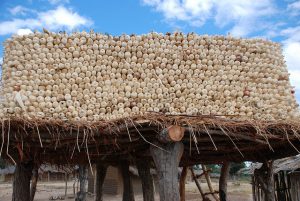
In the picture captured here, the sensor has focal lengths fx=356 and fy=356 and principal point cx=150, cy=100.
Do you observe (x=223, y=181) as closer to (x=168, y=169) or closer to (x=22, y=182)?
(x=168, y=169)

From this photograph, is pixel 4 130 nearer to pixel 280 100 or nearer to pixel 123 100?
pixel 123 100

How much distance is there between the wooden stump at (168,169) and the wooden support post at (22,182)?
319 centimetres

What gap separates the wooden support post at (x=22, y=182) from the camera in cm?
723

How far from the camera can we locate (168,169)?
18.5 ft

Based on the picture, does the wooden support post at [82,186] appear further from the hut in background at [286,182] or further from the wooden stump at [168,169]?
the wooden stump at [168,169]

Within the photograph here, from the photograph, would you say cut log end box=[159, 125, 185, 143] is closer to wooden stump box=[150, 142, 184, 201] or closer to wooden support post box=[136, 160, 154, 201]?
wooden stump box=[150, 142, 184, 201]

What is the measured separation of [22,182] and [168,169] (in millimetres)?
3441

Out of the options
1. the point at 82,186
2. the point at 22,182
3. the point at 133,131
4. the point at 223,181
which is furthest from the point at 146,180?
the point at 82,186

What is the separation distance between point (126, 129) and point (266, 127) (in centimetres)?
224

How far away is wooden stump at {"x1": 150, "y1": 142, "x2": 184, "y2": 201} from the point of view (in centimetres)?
557

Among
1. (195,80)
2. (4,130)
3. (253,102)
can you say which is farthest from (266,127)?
(4,130)

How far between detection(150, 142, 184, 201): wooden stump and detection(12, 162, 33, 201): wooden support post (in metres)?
3.19

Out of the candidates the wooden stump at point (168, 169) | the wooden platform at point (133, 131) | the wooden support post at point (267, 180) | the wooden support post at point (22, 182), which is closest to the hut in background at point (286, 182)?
the wooden support post at point (267, 180)

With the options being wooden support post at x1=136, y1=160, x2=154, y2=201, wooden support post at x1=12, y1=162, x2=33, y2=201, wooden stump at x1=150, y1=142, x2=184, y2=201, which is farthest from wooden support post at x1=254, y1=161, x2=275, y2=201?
wooden support post at x1=12, y1=162, x2=33, y2=201
